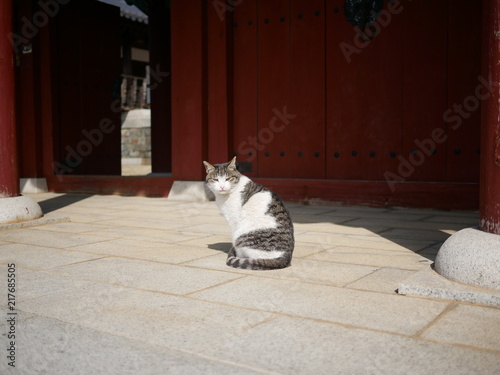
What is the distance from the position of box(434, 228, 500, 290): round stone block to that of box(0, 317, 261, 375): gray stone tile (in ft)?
4.37

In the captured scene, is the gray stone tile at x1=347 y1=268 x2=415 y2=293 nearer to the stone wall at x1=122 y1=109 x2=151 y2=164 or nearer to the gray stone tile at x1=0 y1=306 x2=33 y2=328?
the gray stone tile at x1=0 y1=306 x2=33 y2=328

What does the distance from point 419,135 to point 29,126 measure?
6.39m

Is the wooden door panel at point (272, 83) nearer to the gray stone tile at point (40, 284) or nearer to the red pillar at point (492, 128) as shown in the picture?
the red pillar at point (492, 128)

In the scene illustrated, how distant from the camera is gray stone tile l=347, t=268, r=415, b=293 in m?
2.45

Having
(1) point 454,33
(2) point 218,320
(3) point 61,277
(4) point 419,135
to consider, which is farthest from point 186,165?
(2) point 218,320

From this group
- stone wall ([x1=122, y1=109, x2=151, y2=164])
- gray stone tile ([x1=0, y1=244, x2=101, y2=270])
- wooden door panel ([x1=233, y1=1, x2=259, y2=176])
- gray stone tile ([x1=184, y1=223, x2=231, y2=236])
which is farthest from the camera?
stone wall ([x1=122, y1=109, x2=151, y2=164])

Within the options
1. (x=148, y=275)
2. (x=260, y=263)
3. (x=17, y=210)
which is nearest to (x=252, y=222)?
(x=260, y=263)

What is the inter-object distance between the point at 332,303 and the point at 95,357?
3.42ft

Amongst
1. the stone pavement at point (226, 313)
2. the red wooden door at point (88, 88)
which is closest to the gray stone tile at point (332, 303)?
the stone pavement at point (226, 313)

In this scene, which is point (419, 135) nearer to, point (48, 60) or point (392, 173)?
point (392, 173)

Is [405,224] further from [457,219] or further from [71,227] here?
[71,227]

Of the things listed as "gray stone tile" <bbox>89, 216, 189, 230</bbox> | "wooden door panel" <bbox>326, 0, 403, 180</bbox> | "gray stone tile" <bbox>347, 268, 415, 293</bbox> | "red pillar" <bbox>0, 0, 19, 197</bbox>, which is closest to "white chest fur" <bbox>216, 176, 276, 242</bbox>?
"gray stone tile" <bbox>347, 268, 415, 293</bbox>

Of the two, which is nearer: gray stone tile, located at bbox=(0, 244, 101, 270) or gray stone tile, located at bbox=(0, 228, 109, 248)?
gray stone tile, located at bbox=(0, 244, 101, 270)

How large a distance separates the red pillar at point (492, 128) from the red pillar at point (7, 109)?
13.5ft
